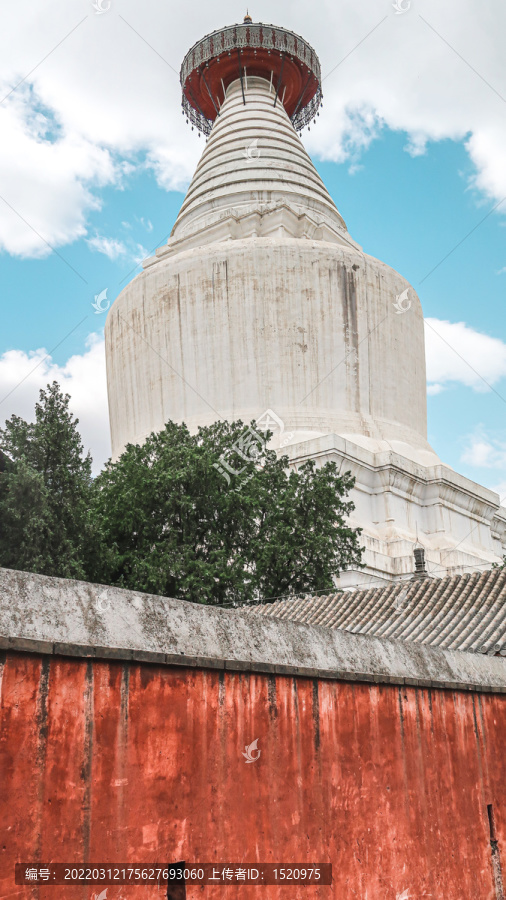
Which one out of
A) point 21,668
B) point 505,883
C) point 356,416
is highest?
point 356,416

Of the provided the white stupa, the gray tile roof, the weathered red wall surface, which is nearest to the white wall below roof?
the white stupa

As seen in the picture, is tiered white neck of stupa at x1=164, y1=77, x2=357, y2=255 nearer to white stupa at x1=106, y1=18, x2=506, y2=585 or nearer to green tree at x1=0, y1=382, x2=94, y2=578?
white stupa at x1=106, y1=18, x2=506, y2=585

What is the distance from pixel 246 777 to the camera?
17.6ft

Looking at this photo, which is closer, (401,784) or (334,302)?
(401,784)

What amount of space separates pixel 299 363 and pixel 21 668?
734 inches

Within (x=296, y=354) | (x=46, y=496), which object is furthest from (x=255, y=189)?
(x=46, y=496)

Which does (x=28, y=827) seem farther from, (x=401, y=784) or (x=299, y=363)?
(x=299, y=363)

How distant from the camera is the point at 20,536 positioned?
466 inches

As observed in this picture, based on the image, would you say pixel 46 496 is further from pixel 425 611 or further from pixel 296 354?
pixel 296 354

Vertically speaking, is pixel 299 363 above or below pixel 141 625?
above

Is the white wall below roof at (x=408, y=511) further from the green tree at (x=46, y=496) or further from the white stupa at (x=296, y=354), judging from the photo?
the green tree at (x=46, y=496)

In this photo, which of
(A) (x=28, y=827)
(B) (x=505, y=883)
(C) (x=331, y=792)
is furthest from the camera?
(B) (x=505, y=883)

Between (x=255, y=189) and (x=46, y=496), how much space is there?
16.7m

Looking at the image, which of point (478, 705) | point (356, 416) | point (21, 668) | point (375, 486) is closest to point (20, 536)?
point (478, 705)
